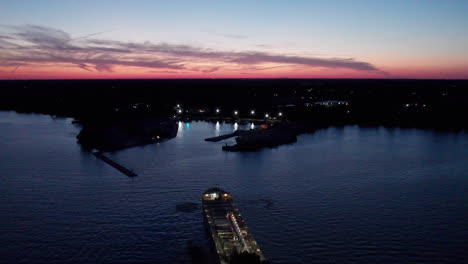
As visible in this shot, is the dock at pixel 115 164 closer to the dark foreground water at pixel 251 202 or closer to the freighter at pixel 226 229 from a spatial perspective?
the dark foreground water at pixel 251 202

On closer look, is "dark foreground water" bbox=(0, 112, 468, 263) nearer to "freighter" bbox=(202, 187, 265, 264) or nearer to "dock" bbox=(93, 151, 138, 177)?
"dock" bbox=(93, 151, 138, 177)

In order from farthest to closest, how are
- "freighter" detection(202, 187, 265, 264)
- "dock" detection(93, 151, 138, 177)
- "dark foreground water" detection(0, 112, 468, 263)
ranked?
"dock" detection(93, 151, 138, 177) < "dark foreground water" detection(0, 112, 468, 263) < "freighter" detection(202, 187, 265, 264)

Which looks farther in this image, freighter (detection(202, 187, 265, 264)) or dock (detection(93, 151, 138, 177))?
dock (detection(93, 151, 138, 177))

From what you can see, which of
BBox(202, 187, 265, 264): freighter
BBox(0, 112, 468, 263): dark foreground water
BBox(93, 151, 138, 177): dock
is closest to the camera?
BBox(202, 187, 265, 264): freighter

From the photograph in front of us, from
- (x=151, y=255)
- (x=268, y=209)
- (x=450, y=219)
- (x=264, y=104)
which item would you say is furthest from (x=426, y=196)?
(x=264, y=104)

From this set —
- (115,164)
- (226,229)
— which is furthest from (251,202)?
(115,164)

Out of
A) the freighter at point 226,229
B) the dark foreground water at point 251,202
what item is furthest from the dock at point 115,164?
the freighter at point 226,229

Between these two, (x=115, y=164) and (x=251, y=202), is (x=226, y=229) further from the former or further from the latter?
(x=115, y=164)

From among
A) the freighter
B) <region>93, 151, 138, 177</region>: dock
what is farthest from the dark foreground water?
the freighter
